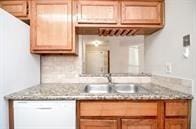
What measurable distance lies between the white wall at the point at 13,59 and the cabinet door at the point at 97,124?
26.4 inches

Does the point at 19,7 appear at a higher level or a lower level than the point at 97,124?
higher

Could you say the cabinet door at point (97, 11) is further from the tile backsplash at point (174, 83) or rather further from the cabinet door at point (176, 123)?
the cabinet door at point (176, 123)

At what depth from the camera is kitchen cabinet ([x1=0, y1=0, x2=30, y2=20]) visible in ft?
6.78

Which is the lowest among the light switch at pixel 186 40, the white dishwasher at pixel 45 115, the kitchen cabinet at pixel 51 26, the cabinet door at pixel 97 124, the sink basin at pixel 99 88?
the cabinet door at pixel 97 124

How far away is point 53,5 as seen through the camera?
2.07m

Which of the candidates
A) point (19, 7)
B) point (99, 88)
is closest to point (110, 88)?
point (99, 88)

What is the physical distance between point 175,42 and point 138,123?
0.88m

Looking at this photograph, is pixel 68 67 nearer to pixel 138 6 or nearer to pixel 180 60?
pixel 138 6

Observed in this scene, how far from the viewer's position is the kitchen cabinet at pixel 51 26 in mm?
2057

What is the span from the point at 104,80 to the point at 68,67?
Answer: 0.52m

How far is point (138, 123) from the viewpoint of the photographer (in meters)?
1.66

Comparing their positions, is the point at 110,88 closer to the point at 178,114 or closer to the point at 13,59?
the point at 178,114

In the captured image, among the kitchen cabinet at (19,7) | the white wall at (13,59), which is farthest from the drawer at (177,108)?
the kitchen cabinet at (19,7)

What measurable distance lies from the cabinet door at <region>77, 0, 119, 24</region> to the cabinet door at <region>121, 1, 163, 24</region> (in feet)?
0.34
